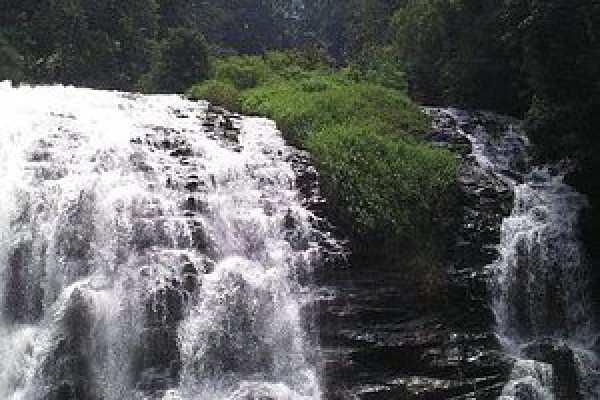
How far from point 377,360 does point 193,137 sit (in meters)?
5.54

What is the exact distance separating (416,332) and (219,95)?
354 inches

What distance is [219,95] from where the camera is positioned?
2042 centimetres

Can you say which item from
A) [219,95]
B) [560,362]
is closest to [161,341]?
[560,362]

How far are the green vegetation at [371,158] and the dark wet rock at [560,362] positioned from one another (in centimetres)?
209

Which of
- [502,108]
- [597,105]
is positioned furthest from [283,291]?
[502,108]

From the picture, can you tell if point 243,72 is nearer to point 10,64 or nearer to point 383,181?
point 10,64

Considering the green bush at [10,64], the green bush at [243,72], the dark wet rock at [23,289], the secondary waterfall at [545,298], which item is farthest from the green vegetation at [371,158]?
the green bush at [10,64]

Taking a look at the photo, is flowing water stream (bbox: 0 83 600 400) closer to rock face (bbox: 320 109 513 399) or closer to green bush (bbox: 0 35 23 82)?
rock face (bbox: 320 109 513 399)

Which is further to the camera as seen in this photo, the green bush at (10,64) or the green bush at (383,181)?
the green bush at (10,64)

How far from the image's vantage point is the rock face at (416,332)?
12828 millimetres

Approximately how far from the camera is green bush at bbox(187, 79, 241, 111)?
790 inches

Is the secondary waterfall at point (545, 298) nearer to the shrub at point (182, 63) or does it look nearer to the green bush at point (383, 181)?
the green bush at point (383, 181)

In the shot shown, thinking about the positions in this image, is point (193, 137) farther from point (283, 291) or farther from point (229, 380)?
point (229, 380)

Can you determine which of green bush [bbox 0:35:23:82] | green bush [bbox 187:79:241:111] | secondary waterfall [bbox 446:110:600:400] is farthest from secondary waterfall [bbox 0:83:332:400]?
green bush [bbox 0:35:23:82]
